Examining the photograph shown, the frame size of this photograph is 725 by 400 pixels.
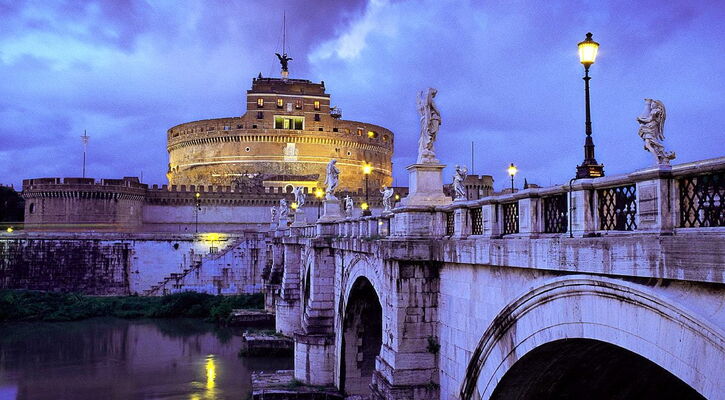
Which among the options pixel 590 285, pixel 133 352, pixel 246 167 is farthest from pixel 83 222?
pixel 590 285

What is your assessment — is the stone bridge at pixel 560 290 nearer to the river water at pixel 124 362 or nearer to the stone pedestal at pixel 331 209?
the stone pedestal at pixel 331 209

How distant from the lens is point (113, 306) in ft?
141

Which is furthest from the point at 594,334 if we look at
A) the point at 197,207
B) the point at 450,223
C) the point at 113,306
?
the point at 197,207

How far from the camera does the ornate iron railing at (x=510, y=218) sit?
8.25 meters

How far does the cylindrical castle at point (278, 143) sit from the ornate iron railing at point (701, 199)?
66.0m

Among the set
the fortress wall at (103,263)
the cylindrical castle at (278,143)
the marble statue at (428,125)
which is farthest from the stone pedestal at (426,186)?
the cylindrical castle at (278,143)

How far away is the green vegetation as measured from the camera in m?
39.9

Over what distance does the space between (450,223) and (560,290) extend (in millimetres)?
3853

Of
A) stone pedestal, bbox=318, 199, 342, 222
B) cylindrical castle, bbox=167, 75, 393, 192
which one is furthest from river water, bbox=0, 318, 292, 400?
cylindrical castle, bbox=167, 75, 393, 192

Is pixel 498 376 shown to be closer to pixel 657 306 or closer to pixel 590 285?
pixel 590 285

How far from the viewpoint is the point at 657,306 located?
17.8ft

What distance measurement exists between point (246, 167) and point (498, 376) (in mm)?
68101

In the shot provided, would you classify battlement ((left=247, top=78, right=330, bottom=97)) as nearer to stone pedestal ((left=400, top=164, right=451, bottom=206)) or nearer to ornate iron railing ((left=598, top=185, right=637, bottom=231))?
stone pedestal ((left=400, top=164, right=451, bottom=206))

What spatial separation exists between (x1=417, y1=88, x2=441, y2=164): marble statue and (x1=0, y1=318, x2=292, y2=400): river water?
14.9m
